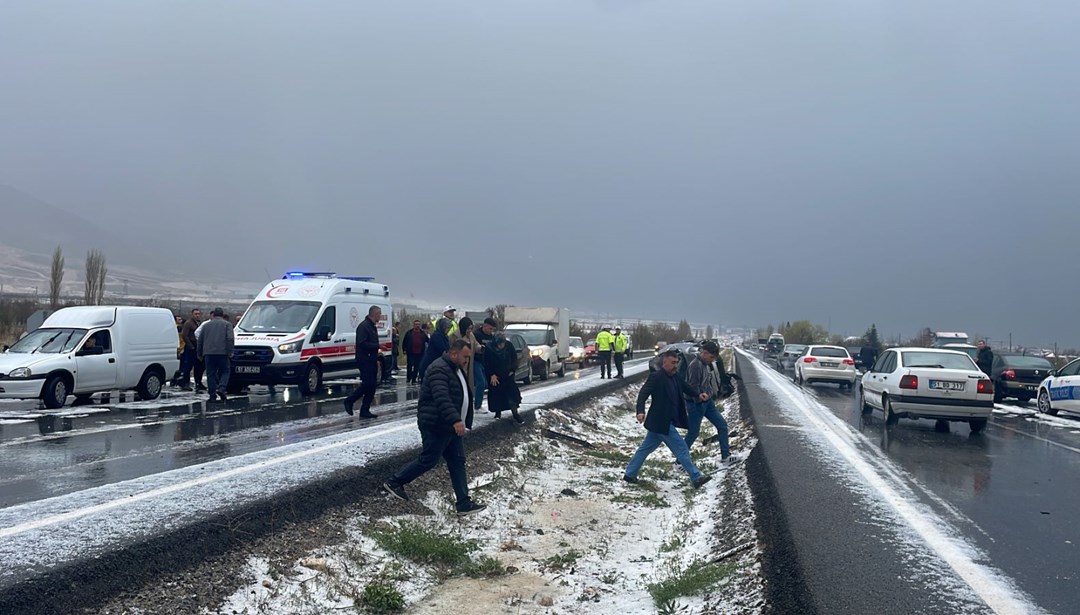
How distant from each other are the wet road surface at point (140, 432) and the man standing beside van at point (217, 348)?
0.53m

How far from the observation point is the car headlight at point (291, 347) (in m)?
19.1

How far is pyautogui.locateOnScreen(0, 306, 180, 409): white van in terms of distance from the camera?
15.2 m

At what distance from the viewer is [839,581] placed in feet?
19.6

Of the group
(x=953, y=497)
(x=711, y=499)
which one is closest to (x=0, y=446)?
(x=711, y=499)

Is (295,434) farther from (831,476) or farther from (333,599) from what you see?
(831,476)

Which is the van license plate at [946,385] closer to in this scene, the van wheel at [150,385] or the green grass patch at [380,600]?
the green grass patch at [380,600]

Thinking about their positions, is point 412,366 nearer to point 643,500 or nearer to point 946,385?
point 946,385

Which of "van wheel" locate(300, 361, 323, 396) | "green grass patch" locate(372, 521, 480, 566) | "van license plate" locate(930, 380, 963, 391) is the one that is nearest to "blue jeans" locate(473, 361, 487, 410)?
"van wheel" locate(300, 361, 323, 396)

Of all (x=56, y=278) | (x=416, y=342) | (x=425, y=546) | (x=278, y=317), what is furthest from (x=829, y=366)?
(x=56, y=278)

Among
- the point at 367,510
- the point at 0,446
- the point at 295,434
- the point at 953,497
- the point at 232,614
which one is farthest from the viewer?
the point at 295,434

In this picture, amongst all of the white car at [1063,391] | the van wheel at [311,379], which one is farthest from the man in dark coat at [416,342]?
the white car at [1063,391]

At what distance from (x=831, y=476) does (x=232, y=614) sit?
758cm

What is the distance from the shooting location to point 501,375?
46.0 feet

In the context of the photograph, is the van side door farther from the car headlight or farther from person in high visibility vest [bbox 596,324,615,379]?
person in high visibility vest [bbox 596,324,615,379]
